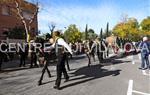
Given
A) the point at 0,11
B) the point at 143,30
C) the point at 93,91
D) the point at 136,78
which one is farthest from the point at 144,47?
the point at 143,30

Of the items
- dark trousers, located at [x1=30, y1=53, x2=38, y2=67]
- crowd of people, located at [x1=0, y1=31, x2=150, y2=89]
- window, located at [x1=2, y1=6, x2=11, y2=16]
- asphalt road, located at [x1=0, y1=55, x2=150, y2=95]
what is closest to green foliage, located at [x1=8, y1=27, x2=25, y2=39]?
window, located at [x1=2, y1=6, x2=11, y2=16]

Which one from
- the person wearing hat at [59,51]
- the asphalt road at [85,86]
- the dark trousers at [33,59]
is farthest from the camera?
the dark trousers at [33,59]

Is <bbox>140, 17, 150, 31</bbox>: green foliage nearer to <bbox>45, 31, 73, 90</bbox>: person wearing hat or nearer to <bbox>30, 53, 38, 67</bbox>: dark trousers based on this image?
<bbox>30, 53, 38, 67</bbox>: dark trousers

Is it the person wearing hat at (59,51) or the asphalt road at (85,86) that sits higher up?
the person wearing hat at (59,51)


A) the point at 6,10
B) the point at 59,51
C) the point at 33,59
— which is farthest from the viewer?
the point at 6,10

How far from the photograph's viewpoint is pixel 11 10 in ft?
147

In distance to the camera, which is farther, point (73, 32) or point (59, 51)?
point (73, 32)

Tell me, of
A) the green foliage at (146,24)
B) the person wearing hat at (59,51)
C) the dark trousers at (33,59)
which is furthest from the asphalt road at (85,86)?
the green foliage at (146,24)

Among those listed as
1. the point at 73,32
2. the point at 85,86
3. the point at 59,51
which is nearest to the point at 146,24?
the point at 73,32

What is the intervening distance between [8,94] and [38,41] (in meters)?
6.98

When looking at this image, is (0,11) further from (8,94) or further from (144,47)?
(8,94)

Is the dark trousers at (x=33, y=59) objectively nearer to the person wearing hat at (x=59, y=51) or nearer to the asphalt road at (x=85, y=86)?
the asphalt road at (x=85, y=86)

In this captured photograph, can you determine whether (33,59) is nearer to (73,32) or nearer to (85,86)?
(85,86)

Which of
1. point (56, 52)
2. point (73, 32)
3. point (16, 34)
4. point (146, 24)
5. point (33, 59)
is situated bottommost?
point (33, 59)
